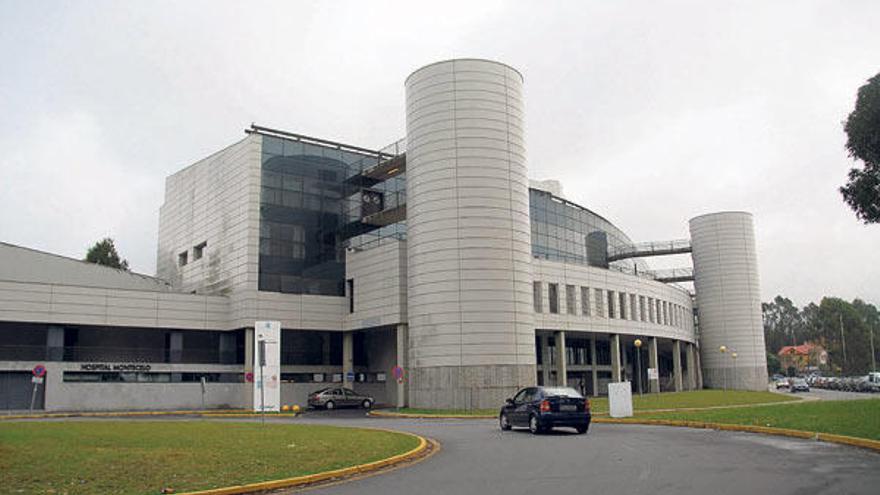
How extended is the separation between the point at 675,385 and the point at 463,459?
70.1 metres

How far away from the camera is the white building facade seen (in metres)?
46.1

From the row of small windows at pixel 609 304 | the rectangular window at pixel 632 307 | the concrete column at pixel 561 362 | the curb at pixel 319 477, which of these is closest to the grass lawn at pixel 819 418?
the curb at pixel 319 477

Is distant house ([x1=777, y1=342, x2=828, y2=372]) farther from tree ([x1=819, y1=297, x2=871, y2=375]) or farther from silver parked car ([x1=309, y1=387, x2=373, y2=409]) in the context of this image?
silver parked car ([x1=309, y1=387, x2=373, y2=409])

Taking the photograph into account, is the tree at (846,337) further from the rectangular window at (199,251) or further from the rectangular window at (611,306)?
the rectangular window at (199,251)

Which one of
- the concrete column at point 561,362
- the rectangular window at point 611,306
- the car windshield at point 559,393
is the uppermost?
the rectangular window at point 611,306

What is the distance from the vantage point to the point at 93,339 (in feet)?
170

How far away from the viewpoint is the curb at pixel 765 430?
58.2 feet

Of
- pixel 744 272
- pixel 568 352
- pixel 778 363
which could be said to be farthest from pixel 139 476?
pixel 778 363

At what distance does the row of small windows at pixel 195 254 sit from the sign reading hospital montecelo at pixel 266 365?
28784 mm

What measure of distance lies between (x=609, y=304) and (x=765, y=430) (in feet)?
142

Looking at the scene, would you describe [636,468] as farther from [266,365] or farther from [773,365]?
[773,365]

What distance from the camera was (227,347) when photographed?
5459 centimetres

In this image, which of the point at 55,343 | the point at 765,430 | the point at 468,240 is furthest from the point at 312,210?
the point at 765,430

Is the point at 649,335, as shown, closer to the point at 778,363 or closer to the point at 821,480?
the point at 821,480
